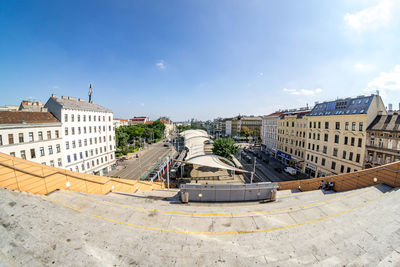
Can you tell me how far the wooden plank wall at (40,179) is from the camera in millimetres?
8703

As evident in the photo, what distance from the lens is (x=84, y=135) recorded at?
29625 mm

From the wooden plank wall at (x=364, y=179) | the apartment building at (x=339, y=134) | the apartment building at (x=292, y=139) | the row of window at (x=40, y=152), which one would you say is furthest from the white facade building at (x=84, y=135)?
the apartment building at (x=339, y=134)

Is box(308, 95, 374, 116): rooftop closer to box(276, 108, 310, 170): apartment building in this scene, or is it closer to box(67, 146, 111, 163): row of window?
box(276, 108, 310, 170): apartment building

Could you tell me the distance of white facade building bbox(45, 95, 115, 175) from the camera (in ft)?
85.7

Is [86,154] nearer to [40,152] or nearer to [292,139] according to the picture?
[40,152]

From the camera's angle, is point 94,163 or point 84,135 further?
point 94,163

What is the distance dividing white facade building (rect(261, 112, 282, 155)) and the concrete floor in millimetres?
A: 39139

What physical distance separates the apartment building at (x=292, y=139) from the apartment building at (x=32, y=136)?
164 ft

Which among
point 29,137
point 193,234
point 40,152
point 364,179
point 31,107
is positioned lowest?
point 193,234

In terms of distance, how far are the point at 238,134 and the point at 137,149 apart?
178 feet

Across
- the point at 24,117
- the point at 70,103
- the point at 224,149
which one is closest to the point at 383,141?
the point at 224,149

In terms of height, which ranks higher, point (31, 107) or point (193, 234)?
point (31, 107)

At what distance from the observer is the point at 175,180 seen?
2853 cm

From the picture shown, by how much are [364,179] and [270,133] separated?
130 feet
